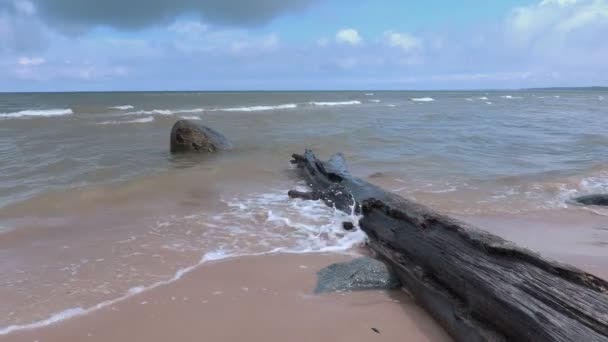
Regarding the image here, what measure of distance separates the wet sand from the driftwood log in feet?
0.88

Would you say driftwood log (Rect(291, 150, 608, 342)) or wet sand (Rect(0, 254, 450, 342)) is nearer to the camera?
driftwood log (Rect(291, 150, 608, 342))

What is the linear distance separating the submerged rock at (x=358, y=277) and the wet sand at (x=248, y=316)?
0.29 feet

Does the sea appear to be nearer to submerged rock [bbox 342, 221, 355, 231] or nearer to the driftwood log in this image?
submerged rock [bbox 342, 221, 355, 231]

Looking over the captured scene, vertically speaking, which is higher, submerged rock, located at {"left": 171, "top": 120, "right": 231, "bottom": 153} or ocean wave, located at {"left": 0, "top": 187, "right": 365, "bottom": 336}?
submerged rock, located at {"left": 171, "top": 120, "right": 231, "bottom": 153}

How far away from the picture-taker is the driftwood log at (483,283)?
233cm

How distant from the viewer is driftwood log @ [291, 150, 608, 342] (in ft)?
7.64

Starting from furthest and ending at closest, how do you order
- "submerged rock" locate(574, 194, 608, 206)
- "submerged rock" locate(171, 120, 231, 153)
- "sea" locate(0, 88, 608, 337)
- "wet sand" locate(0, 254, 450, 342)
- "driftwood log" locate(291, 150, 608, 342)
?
1. "submerged rock" locate(171, 120, 231, 153)
2. "submerged rock" locate(574, 194, 608, 206)
3. "sea" locate(0, 88, 608, 337)
4. "wet sand" locate(0, 254, 450, 342)
5. "driftwood log" locate(291, 150, 608, 342)

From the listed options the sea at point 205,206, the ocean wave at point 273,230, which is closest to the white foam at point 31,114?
the sea at point 205,206

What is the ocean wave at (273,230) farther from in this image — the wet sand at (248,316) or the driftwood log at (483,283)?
the driftwood log at (483,283)

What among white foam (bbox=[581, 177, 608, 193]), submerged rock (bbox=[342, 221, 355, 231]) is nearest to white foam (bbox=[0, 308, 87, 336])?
submerged rock (bbox=[342, 221, 355, 231])

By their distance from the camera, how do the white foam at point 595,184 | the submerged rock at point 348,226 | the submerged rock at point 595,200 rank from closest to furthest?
the submerged rock at point 348,226
the submerged rock at point 595,200
the white foam at point 595,184

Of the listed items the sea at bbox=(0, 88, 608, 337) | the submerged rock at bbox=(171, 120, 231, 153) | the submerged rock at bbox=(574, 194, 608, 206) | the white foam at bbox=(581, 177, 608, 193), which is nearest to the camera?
the sea at bbox=(0, 88, 608, 337)

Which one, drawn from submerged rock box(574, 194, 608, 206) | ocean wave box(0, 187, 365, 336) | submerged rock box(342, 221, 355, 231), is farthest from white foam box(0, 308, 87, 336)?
submerged rock box(574, 194, 608, 206)

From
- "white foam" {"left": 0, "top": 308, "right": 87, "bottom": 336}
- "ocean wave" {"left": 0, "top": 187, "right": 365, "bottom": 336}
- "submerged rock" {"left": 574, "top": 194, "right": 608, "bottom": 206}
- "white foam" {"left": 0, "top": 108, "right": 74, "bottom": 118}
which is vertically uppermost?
"white foam" {"left": 0, "top": 108, "right": 74, "bottom": 118}
